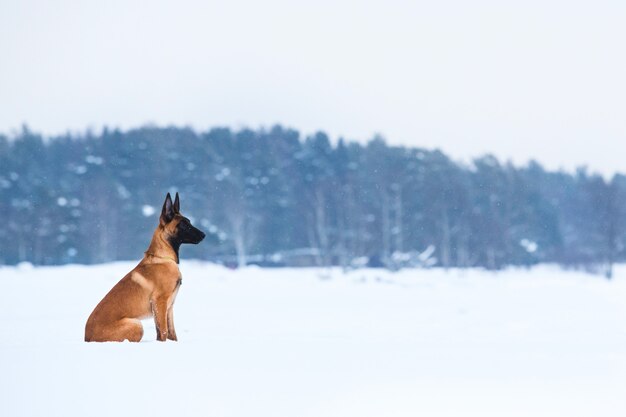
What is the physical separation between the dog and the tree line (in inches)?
1290

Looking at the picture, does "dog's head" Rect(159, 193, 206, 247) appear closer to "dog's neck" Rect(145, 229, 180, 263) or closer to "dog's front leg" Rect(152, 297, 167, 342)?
"dog's neck" Rect(145, 229, 180, 263)

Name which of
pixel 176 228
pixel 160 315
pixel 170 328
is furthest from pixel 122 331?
pixel 176 228

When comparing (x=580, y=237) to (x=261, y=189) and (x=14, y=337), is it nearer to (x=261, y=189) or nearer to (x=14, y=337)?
(x=261, y=189)

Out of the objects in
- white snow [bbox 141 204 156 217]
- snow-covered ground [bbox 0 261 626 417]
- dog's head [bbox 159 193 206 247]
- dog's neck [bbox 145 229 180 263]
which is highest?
white snow [bbox 141 204 156 217]

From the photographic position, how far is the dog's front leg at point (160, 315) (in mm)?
6285

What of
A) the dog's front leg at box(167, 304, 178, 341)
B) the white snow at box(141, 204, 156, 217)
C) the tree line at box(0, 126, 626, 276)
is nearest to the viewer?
the dog's front leg at box(167, 304, 178, 341)

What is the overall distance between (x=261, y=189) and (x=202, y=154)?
4.04 meters

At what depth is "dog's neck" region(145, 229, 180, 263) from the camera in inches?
251

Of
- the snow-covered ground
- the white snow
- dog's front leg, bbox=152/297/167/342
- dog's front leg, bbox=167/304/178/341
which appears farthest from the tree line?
dog's front leg, bbox=152/297/167/342

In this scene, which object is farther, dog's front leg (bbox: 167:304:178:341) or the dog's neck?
dog's front leg (bbox: 167:304:178:341)

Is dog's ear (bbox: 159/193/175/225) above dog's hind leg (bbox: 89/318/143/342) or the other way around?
above

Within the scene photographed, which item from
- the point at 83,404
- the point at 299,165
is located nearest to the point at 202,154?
the point at 299,165

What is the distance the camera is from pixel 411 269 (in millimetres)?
40281

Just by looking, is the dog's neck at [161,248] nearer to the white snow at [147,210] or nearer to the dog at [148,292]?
the dog at [148,292]
